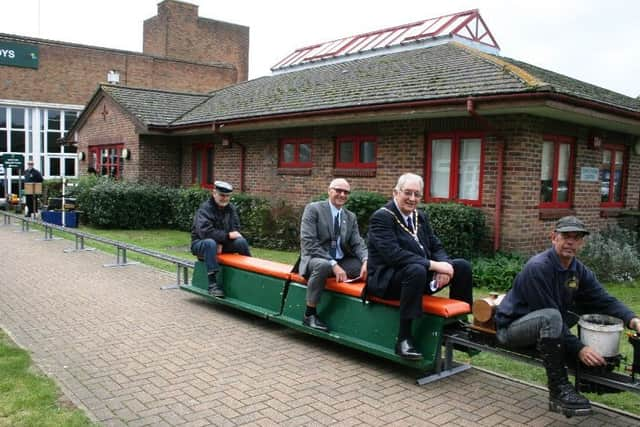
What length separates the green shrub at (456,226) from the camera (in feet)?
33.2

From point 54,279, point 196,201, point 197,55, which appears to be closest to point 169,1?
point 197,55

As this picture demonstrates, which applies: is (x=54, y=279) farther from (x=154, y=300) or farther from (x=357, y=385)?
(x=357, y=385)

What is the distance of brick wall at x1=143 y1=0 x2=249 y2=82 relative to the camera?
36.6 meters

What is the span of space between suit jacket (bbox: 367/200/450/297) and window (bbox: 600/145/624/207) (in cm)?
926

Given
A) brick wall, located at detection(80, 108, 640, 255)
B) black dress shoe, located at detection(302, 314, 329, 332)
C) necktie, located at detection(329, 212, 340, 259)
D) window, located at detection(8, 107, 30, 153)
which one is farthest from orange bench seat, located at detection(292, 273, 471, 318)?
window, located at detection(8, 107, 30, 153)

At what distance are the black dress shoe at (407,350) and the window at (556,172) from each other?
7083 mm

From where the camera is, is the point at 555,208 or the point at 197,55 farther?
the point at 197,55

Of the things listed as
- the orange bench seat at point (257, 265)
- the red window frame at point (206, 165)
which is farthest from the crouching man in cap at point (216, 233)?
the red window frame at point (206, 165)

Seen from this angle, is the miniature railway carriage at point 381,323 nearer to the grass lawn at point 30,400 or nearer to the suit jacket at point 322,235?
the suit jacket at point 322,235

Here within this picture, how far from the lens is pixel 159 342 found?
605 cm

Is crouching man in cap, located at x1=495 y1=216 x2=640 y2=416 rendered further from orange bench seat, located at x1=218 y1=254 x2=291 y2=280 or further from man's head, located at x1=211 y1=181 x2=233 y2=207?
man's head, located at x1=211 y1=181 x2=233 y2=207

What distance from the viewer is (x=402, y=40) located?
17.3 metres

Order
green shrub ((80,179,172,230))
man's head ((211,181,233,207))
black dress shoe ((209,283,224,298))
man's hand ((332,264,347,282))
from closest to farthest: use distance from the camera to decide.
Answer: man's hand ((332,264,347,282)) → black dress shoe ((209,283,224,298)) → man's head ((211,181,233,207)) → green shrub ((80,179,172,230))

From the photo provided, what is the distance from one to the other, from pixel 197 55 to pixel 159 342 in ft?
113
